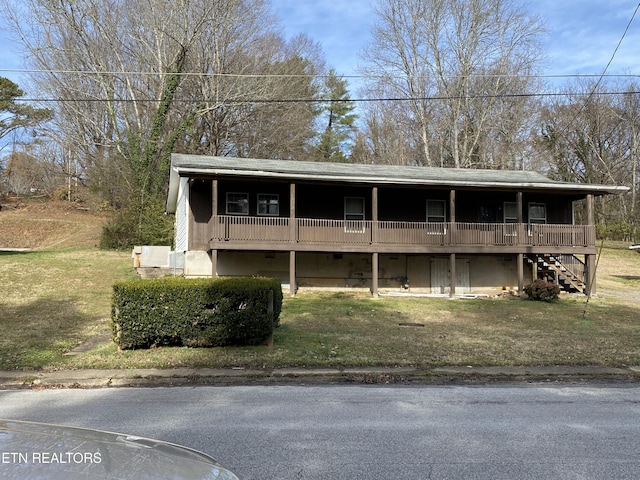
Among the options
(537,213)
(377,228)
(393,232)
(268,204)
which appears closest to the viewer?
(377,228)

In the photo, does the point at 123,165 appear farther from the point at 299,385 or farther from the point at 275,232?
the point at 299,385

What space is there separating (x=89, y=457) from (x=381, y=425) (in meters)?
3.41

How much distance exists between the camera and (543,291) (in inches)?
661

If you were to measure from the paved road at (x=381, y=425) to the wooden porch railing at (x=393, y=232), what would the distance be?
11.1m

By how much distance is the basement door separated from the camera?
2008cm

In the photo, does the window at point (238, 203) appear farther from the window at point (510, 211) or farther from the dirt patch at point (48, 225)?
the dirt patch at point (48, 225)

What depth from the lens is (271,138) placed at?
3494cm

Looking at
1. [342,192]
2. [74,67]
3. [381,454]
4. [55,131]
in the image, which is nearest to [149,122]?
[74,67]

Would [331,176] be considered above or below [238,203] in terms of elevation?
above

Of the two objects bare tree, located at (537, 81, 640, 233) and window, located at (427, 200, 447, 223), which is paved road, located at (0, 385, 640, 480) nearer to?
window, located at (427, 200, 447, 223)

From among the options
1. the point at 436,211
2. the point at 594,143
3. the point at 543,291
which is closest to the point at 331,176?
the point at 436,211

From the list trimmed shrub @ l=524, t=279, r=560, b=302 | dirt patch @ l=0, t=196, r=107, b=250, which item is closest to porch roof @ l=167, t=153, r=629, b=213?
trimmed shrub @ l=524, t=279, r=560, b=302

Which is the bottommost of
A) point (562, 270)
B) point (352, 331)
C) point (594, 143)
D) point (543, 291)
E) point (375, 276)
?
point (352, 331)

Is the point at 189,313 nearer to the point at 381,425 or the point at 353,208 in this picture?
the point at 381,425
